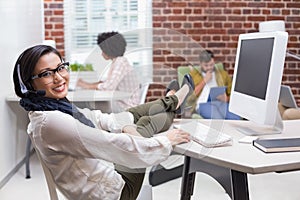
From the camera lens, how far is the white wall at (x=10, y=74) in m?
3.25

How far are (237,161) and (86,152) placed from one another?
1.66ft

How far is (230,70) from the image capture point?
4785mm

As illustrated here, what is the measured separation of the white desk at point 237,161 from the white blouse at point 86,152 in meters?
0.13

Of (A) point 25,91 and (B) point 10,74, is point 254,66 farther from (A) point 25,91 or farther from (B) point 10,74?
(B) point 10,74

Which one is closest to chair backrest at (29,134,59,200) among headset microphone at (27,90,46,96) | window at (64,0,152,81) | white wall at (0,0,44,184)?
headset microphone at (27,90,46,96)

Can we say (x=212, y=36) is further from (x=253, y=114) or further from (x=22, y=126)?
(x=253, y=114)

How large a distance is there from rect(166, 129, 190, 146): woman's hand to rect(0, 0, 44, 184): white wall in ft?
6.61

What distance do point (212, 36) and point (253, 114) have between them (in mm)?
3097

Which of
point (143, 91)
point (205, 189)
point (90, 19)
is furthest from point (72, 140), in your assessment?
point (90, 19)

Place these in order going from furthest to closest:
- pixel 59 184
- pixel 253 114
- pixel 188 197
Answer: pixel 188 197, pixel 253 114, pixel 59 184

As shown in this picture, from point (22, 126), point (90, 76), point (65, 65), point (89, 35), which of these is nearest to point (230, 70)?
point (89, 35)

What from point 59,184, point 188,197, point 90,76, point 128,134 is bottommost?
point 188,197

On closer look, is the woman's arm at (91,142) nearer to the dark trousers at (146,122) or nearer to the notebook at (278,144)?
the dark trousers at (146,122)

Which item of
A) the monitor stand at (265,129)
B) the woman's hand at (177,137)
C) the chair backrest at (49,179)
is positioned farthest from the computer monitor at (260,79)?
the chair backrest at (49,179)
